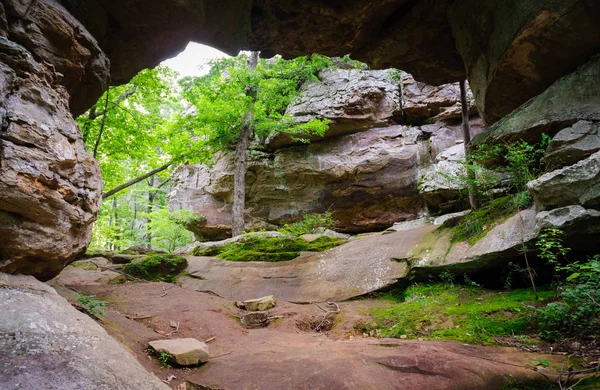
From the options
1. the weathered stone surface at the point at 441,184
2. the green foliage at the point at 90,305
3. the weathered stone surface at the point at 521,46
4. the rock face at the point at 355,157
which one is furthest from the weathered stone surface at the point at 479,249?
the rock face at the point at 355,157

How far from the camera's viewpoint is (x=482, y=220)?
6.59m

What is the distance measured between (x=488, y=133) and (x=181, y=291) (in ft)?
25.7

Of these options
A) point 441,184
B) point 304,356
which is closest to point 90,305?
point 304,356

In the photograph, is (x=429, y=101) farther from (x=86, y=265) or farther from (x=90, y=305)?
(x=90, y=305)

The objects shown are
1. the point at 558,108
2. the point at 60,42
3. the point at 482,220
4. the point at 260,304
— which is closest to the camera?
the point at 60,42

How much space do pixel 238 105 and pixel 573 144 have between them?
1144 cm

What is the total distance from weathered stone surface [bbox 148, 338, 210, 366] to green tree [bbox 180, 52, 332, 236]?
393 inches

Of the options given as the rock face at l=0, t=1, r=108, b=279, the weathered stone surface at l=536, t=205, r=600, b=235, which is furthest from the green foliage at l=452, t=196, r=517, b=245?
the rock face at l=0, t=1, r=108, b=279

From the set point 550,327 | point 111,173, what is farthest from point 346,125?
point 550,327

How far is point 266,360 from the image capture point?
3.76 metres

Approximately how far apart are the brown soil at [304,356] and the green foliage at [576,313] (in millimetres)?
684

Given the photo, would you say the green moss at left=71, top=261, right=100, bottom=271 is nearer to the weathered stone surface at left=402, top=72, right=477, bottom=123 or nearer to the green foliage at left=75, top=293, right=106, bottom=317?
the green foliage at left=75, top=293, right=106, bottom=317

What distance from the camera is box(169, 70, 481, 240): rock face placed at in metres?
16.2

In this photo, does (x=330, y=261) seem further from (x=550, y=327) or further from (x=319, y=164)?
(x=319, y=164)
